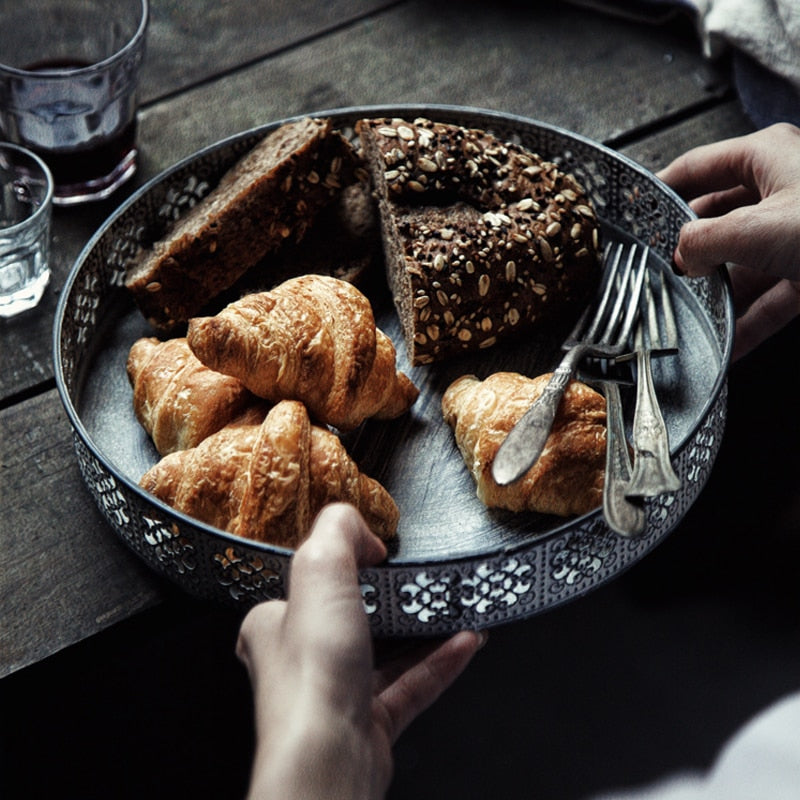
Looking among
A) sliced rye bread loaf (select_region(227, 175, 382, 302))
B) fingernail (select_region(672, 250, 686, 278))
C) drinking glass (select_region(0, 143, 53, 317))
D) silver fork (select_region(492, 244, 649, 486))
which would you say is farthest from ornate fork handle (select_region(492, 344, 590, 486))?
drinking glass (select_region(0, 143, 53, 317))

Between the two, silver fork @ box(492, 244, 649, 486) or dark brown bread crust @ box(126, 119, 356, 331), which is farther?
dark brown bread crust @ box(126, 119, 356, 331)

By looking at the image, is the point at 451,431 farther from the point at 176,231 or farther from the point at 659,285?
the point at 176,231

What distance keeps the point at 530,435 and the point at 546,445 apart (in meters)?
0.05

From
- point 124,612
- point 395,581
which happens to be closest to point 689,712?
point 395,581

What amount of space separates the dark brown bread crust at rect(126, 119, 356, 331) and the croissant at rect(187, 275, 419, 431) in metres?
0.20

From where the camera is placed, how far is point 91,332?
1.49m

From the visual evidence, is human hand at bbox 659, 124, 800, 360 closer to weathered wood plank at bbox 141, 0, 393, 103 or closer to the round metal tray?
the round metal tray

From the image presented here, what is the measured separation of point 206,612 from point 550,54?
1297mm

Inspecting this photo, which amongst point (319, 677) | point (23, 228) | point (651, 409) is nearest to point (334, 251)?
point (23, 228)

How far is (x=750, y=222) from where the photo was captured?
4.43ft

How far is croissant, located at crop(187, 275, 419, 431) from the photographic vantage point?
1.25 m

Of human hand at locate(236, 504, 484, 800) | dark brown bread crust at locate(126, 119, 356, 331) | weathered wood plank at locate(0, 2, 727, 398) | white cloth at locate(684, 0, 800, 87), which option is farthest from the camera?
weathered wood plank at locate(0, 2, 727, 398)

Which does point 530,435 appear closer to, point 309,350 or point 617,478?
point 617,478

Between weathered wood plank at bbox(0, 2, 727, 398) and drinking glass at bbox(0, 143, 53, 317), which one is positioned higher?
weathered wood plank at bbox(0, 2, 727, 398)
